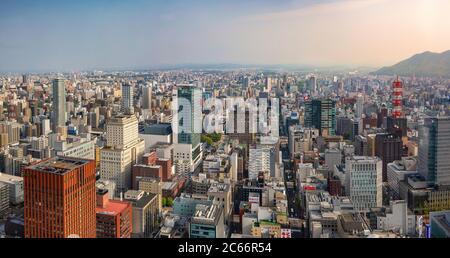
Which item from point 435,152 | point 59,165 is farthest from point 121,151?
point 435,152

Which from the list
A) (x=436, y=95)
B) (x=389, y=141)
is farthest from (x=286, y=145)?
(x=436, y=95)

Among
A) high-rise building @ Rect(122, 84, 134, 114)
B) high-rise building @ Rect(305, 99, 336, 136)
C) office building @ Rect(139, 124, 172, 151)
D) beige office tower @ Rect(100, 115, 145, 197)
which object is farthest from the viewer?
high-rise building @ Rect(305, 99, 336, 136)

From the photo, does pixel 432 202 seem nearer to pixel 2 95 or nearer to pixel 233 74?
pixel 233 74

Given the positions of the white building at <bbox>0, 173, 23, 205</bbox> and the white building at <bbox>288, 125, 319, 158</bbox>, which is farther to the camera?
the white building at <bbox>288, 125, 319, 158</bbox>

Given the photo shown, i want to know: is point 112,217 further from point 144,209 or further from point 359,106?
point 359,106

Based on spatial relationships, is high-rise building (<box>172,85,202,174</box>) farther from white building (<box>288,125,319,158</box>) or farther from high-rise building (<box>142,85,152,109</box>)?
white building (<box>288,125,319,158</box>)

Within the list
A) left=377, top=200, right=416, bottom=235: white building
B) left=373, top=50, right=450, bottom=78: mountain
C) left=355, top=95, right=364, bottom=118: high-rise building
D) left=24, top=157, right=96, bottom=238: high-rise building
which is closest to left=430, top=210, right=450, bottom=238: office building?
left=377, top=200, right=416, bottom=235: white building
